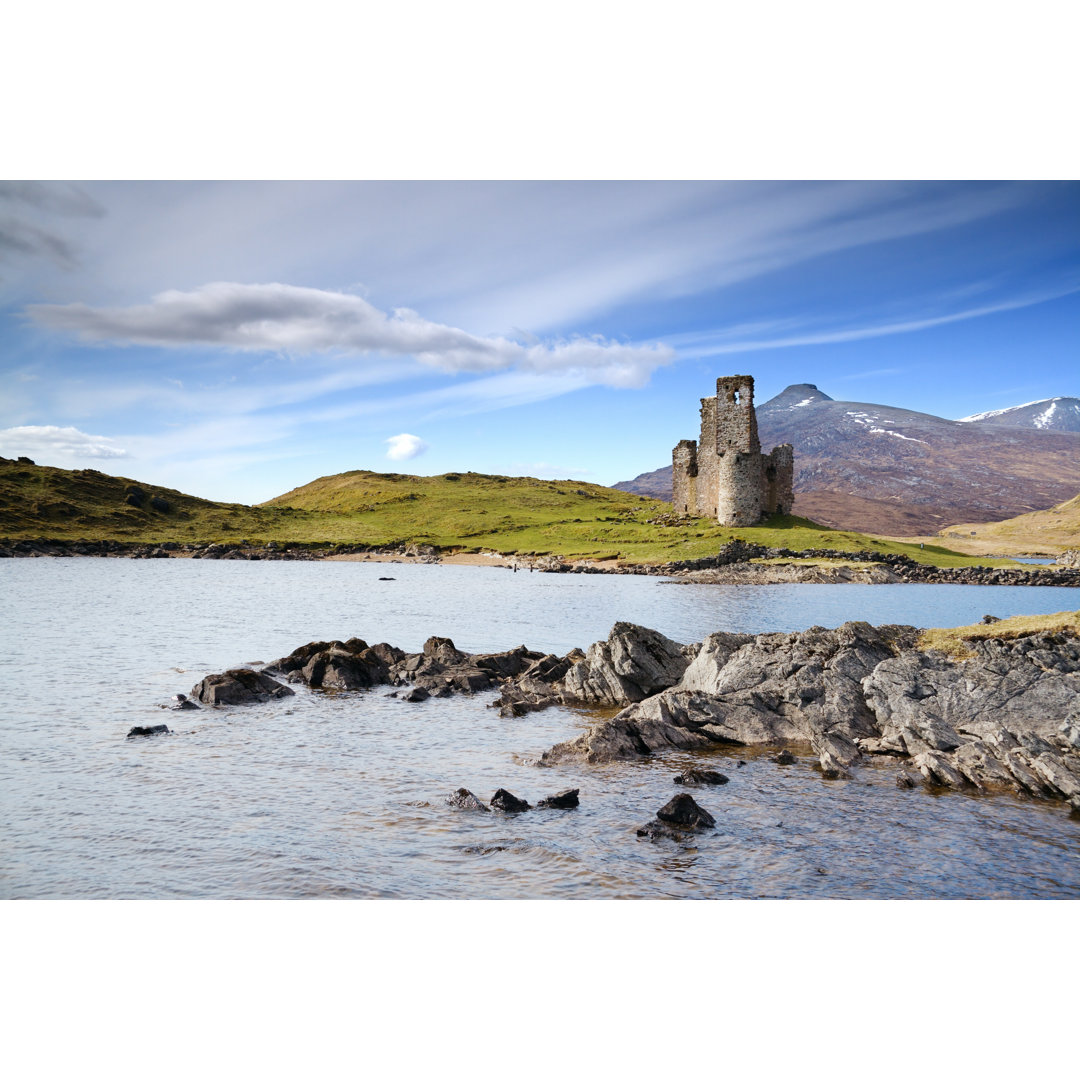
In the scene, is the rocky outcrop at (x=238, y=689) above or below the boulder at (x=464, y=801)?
above

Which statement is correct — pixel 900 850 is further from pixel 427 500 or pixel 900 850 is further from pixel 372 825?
pixel 427 500

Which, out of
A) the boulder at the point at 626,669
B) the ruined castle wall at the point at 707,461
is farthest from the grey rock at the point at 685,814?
the ruined castle wall at the point at 707,461

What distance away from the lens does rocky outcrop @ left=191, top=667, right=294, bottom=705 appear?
19750mm

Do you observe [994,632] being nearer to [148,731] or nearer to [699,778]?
[699,778]

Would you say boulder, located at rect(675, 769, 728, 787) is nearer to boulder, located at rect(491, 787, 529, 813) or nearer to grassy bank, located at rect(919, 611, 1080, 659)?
boulder, located at rect(491, 787, 529, 813)

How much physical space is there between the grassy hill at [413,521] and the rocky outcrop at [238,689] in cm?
5516

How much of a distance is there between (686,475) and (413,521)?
5395 cm

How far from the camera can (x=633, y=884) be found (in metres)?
9.28

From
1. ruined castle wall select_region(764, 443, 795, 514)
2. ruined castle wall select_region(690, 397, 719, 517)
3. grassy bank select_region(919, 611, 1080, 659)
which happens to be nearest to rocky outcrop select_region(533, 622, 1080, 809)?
grassy bank select_region(919, 611, 1080, 659)

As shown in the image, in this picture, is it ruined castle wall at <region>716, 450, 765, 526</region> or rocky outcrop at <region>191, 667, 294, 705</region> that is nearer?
rocky outcrop at <region>191, 667, 294, 705</region>

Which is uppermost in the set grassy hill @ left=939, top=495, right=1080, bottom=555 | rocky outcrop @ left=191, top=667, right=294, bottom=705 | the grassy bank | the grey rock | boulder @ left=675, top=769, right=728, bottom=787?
grassy hill @ left=939, top=495, right=1080, bottom=555

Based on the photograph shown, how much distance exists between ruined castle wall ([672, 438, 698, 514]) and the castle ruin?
1.53m

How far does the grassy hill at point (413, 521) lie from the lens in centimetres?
7738

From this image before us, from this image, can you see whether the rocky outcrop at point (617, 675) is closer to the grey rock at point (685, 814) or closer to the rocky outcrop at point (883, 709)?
the rocky outcrop at point (883, 709)
